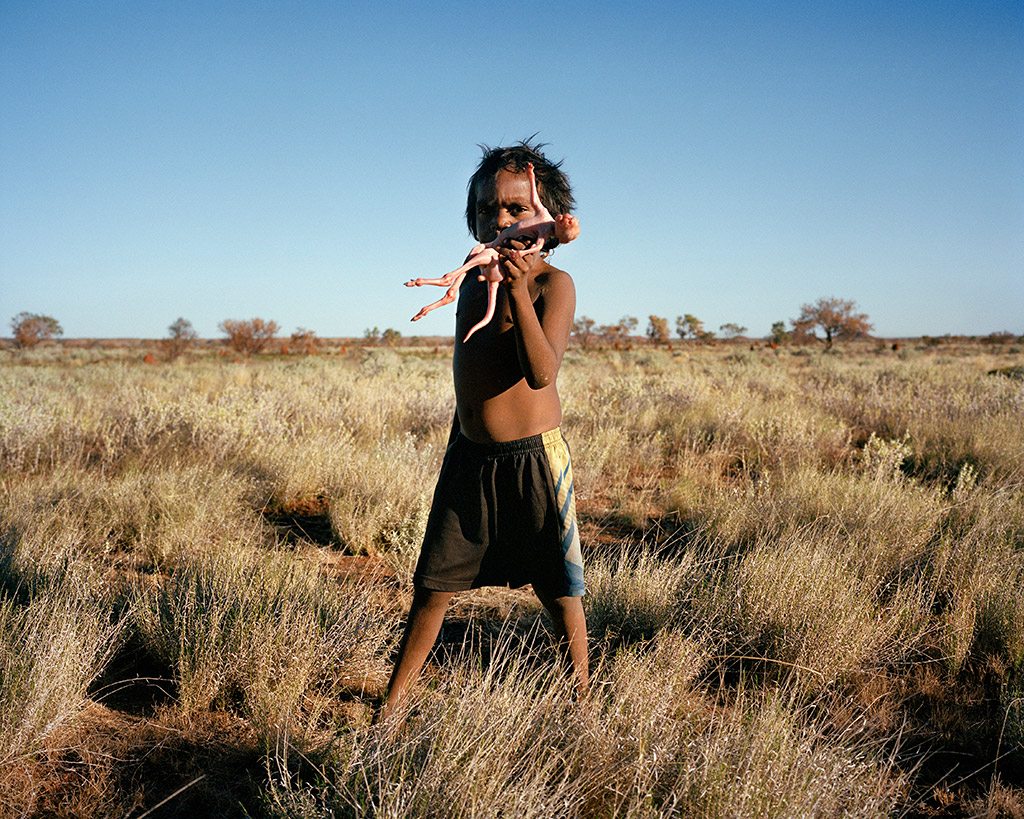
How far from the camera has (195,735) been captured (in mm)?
2207

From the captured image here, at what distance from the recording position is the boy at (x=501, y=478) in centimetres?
206

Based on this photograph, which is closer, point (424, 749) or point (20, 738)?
point (424, 749)

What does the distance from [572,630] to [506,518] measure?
0.46m

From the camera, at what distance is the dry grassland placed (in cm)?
171

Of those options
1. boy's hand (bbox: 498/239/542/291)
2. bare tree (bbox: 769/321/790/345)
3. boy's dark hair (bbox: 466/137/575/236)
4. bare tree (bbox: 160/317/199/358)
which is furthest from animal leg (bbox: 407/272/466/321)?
bare tree (bbox: 769/321/790/345)

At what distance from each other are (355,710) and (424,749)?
2.66ft

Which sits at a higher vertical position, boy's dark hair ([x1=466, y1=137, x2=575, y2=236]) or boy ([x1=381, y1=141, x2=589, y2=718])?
boy's dark hair ([x1=466, y1=137, x2=575, y2=236])

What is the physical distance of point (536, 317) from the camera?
181 centimetres

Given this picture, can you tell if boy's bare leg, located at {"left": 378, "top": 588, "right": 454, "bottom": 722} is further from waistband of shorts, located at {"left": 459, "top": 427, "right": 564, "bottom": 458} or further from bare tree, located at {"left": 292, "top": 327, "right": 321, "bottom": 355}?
bare tree, located at {"left": 292, "top": 327, "right": 321, "bottom": 355}

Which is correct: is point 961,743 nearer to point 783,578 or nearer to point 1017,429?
point 783,578

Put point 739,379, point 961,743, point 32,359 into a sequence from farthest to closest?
point 32,359
point 739,379
point 961,743

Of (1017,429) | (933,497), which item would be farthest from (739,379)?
(933,497)

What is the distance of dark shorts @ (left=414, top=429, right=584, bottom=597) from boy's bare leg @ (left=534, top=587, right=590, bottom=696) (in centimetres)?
5

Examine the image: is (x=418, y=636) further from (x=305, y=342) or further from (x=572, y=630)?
(x=305, y=342)
